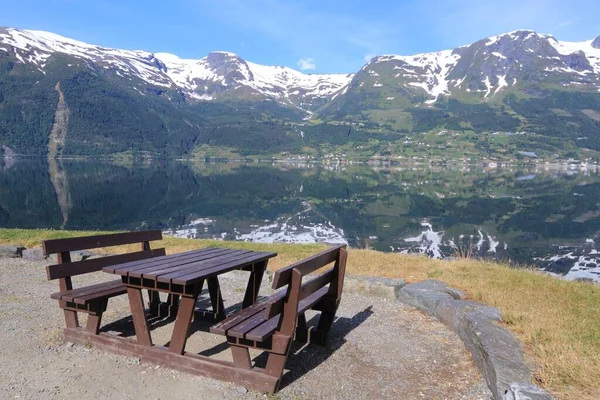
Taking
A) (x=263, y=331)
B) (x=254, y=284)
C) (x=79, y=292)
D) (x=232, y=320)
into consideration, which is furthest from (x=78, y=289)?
(x=263, y=331)

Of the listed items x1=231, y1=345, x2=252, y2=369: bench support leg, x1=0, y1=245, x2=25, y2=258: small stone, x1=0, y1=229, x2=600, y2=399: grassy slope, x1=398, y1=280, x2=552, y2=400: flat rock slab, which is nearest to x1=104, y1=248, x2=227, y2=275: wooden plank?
x1=231, y1=345, x2=252, y2=369: bench support leg

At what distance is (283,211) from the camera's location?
5484 centimetres

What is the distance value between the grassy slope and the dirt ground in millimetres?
966

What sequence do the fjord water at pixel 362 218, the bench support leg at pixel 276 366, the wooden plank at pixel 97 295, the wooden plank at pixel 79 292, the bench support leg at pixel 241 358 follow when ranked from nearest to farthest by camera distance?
the bench support leg at pixel 276 366 → the bench support leg at pixel 241 358 → the wooden plank at pixel 97 295 → the wooden plank at pixel 79 292 → the fjord water at pixel 362 218

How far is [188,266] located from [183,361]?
55.7 inches

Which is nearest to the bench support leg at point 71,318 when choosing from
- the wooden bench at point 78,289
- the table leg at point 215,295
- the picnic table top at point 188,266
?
the wooden bench at point 78,289

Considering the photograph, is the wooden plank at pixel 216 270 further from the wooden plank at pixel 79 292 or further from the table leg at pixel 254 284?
the wooden plank at pixel 79 292

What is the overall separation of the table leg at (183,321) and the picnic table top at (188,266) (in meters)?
0.33

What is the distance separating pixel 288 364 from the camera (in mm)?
6934

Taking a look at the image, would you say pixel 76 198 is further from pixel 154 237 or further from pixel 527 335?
pixel 527 335

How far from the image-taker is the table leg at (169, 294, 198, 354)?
6.30 meters

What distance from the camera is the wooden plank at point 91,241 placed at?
733cm

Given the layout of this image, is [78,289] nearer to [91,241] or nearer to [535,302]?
[91,241]

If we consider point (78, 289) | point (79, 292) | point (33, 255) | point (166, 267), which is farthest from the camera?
point (33, 255)
